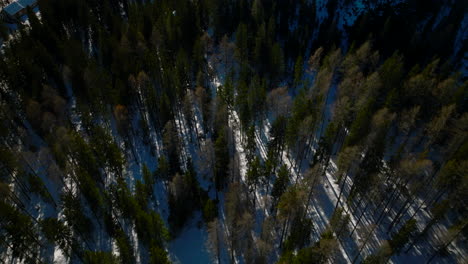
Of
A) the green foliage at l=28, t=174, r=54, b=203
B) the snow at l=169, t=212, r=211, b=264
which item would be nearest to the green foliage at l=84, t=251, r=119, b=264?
the snow at l=169, t=212, r=211, b=264

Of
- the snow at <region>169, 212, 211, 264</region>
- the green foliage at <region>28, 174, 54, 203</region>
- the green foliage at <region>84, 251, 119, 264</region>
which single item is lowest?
the green foliage at <region>84, 251, 119, 264</region>

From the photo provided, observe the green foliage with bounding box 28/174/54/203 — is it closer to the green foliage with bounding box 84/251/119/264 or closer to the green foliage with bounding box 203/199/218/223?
the green foliage with bounding box 84/251/119/264

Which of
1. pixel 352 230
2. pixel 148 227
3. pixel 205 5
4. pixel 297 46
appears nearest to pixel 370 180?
pixel 352 230

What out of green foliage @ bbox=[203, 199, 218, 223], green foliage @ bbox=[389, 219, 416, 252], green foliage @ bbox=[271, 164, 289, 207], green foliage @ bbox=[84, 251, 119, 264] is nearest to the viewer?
green foliage @ bbox=[84, 251, 119, 264]

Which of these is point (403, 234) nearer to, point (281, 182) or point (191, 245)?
point (281, 182)

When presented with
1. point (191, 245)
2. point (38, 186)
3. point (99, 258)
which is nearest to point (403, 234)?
point (191, 245)

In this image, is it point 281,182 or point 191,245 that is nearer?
point 281,182

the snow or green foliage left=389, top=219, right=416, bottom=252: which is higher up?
the snow

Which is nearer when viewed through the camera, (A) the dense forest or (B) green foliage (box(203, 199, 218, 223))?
(A) the dense forest

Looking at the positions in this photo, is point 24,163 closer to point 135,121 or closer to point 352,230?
point 135,121
